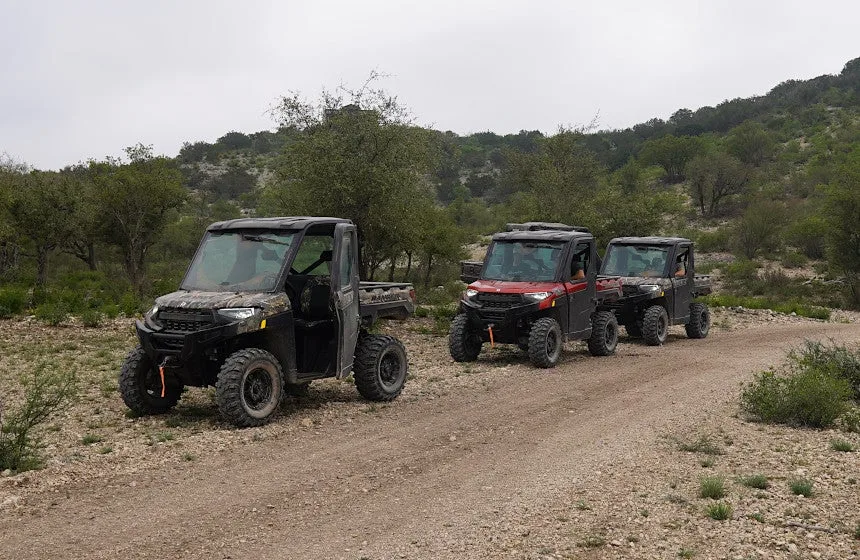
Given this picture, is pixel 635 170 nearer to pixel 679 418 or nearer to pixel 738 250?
pixel 738 250

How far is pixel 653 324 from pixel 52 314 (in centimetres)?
1353

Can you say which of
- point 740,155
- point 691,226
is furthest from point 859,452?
point 740,155

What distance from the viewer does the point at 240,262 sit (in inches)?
393

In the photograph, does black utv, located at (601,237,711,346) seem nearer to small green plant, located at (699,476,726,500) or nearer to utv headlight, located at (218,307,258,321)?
utv headlight, located at (218,307,258,321)

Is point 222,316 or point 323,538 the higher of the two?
point 222,316

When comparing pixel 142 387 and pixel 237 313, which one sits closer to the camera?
pixel 237 313

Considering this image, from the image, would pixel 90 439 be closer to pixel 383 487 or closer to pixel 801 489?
pixel 383 487

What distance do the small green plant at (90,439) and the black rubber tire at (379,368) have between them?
11.0 ft

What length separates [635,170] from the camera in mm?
61250

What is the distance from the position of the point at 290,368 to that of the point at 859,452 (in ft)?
20.4

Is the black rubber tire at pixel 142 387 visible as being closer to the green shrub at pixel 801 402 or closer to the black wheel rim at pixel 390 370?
the black wheel rim at pixel 390 370

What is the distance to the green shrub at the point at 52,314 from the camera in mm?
19062

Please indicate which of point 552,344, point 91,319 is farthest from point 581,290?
point 91,319

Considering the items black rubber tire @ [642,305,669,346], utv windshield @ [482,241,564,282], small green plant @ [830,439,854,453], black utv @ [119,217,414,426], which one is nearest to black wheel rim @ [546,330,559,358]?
utv windshield @ [482,241,564,282]
